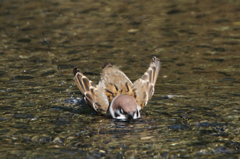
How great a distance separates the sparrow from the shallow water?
0.18m

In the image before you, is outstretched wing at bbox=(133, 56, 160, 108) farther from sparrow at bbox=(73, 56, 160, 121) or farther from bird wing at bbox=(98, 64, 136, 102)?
bird wing at bbox=(98, 64, 136, 102)

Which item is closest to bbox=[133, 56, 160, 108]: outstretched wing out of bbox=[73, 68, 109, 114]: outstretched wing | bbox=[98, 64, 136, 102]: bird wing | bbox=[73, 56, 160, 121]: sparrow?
bbox=[73, 56, 160, 121]: sparrow

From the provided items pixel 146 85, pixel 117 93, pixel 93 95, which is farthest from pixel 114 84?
pixel 146 85

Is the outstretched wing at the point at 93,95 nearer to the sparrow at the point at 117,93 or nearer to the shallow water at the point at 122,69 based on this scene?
the sparrow at the point at 117,93

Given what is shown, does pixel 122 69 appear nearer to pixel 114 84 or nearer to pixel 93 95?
pixel 114 84

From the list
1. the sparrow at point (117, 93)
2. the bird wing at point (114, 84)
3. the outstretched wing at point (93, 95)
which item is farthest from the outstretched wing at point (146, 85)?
the outstretched wing at point (93, 95)

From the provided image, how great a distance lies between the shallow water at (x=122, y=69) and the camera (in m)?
5.43

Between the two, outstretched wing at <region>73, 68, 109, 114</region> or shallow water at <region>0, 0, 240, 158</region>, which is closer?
shallow water at <region>0, 0, 240, 158</region>

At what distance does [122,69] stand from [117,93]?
6.74 feet

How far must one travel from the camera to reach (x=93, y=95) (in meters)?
7.05

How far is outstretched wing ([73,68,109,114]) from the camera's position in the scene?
22.5 feet

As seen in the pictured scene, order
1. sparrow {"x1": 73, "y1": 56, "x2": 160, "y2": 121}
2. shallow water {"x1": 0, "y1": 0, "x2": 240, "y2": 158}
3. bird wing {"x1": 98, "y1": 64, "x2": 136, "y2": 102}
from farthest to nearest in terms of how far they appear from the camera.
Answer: bird wing {"x1": 98, "y1": 64, "x2": 136, "y2": 102}, sparrow {"x1": 73, "y1": 56, "x2": 160, "y2": 121}, shallow water {"x1": 0, "y1": 0, "x2": 240, "y2": 158}

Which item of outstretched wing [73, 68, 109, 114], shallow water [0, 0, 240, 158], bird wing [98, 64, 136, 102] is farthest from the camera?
bird wing [98, 64, 136, 102]

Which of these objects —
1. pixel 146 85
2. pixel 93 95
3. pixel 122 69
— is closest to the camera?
pixel 93 95
